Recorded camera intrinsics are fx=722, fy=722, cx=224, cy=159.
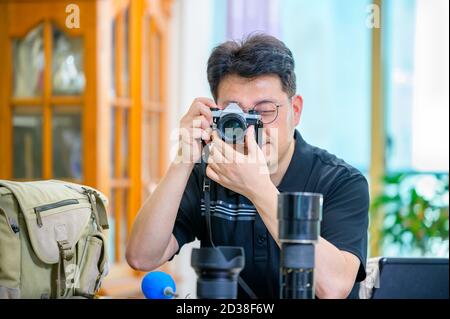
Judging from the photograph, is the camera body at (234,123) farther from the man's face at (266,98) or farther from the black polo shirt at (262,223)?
the black polo shirt at (262,223)

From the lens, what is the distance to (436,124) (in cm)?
297

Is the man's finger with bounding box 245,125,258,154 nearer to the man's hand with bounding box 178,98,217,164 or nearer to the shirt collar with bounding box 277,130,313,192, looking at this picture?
the man's hand with bounding box 178,98,217,164

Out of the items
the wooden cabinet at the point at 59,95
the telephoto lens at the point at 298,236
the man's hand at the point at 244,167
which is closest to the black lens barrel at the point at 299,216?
the telephoto lens at the point at 298,236

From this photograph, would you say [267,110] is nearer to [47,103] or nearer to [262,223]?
[262,223]

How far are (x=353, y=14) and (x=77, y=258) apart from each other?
2.47m

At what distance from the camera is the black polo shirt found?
1.11m

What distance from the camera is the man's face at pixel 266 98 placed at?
42.3 inches

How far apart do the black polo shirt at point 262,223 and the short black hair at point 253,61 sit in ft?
0.45

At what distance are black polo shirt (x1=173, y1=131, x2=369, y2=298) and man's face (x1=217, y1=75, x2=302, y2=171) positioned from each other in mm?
78

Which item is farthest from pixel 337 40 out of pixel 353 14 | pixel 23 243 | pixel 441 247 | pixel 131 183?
pixel 23 243

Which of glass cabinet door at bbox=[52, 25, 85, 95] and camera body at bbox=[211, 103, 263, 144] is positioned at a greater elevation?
glass cabinet door at bbox=[52, 25, 85, 95]

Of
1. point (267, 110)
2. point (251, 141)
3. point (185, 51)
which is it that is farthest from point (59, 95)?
point (251, 141)

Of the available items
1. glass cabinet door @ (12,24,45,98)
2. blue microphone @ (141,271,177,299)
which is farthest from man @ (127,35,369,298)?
glass cabinet door @ (12,24,45,98)
